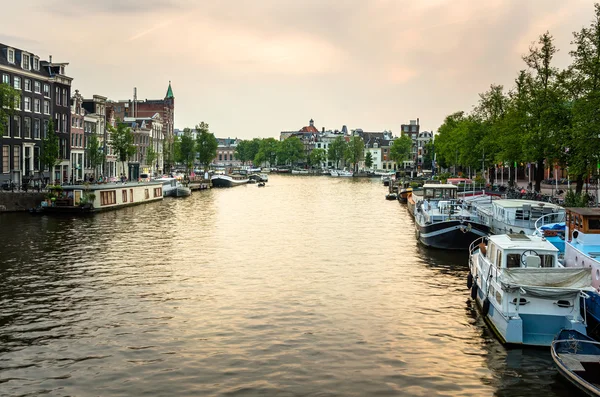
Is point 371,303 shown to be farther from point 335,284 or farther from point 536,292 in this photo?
point 536,292

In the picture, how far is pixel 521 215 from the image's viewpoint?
44.2 m

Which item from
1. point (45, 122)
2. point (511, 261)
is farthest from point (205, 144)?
point (511, 261)

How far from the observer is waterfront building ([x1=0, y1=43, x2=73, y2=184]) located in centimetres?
7856

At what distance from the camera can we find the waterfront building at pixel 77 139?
100438mm

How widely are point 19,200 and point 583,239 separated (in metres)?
56.1

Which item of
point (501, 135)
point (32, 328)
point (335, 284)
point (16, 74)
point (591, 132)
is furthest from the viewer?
point (16, 74)

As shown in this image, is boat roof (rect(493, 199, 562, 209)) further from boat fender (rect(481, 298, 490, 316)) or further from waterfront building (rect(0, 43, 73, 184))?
waterfront building (rect(0, 43, 73, 184))

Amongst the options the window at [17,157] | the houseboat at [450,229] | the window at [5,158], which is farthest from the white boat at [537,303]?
the window at [17,157]

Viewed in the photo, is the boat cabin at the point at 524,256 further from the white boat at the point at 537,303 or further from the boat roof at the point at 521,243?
the white boat at the point at 537,303

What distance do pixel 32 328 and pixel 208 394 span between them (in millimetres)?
9808

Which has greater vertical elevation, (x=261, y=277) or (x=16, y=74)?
(x=16, y=74)

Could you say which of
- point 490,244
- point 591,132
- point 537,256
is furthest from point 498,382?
point 591,132

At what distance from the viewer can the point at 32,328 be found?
25.0 m

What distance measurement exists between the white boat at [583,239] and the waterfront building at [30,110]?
2583 inches
